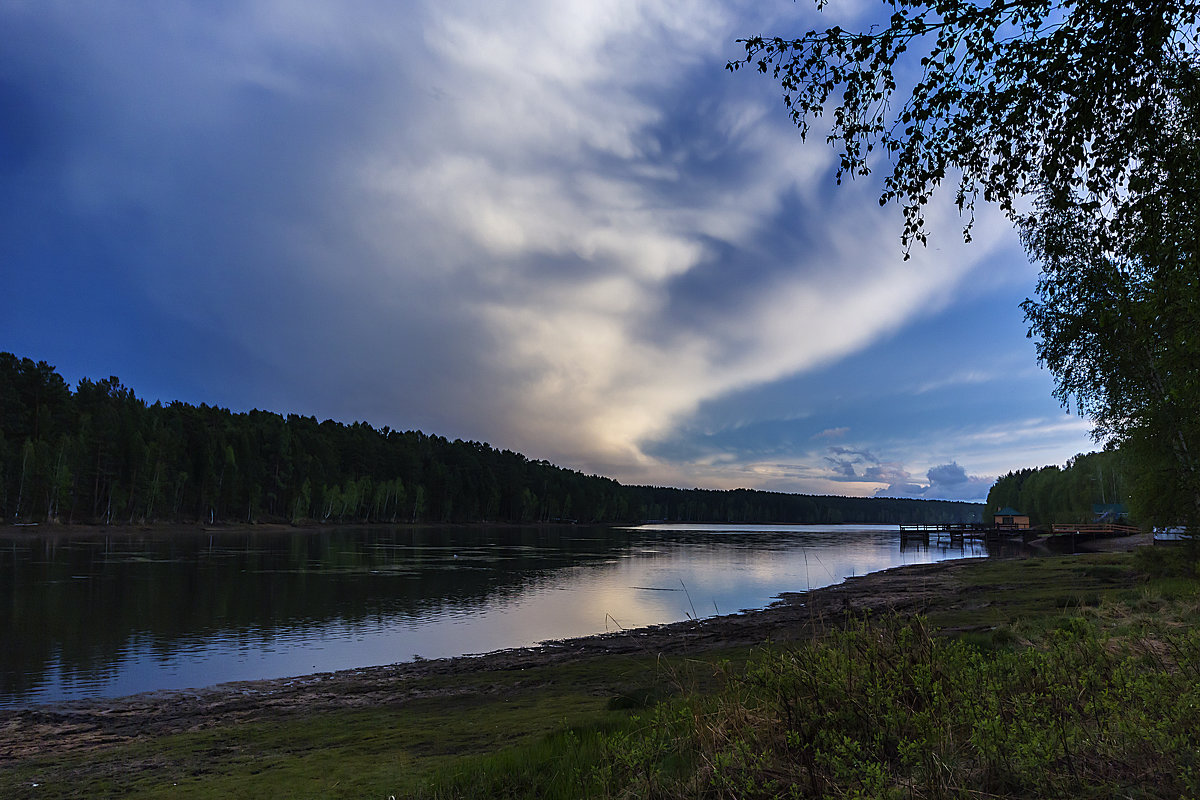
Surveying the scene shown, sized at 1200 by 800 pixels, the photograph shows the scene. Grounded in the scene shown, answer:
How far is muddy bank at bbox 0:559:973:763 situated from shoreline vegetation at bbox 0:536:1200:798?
10 cm

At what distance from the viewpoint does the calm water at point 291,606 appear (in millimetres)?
21984

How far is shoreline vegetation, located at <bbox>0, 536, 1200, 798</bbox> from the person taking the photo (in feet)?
14.4

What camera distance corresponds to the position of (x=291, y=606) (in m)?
34.6

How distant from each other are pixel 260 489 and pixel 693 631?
108047mm

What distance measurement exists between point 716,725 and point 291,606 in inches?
1328

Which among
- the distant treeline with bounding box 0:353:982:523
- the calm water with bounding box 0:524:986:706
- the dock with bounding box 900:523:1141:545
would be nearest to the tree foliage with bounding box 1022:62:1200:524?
the calm water with bounding box 0:524:986:706

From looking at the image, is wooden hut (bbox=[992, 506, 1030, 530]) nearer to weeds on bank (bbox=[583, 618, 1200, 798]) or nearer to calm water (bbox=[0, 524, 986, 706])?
calm water (bbox=[0, 524, 986, 706])

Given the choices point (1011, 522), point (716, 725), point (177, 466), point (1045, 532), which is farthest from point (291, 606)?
point (1011, 522)

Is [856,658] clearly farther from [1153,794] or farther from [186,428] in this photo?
[186,428]

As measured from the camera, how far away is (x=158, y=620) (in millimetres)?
29250

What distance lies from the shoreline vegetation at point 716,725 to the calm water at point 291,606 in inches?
152

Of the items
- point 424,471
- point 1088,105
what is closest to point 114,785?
point 1088,105

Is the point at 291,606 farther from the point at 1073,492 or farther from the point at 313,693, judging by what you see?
the point at 1073,492

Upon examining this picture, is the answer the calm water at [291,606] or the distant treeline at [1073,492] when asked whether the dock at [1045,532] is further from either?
the calm water at [291,606]
